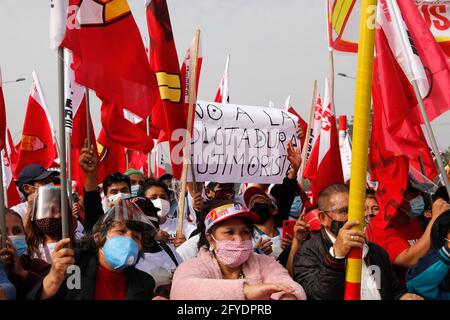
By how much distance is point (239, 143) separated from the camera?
6.04 meters

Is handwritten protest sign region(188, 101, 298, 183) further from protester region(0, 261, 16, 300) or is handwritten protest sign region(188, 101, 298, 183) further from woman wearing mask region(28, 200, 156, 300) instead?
protester region(0, 261, 16, 300)

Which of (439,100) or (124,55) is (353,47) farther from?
(124,55)

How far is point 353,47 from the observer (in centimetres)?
548

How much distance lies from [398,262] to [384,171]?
0.97m

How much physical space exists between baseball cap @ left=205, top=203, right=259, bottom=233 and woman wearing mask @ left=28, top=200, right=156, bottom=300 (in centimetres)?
41

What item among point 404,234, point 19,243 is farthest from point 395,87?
point 19,243

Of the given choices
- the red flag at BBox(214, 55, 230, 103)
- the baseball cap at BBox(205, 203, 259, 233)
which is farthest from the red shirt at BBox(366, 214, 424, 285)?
the red flag at BBox(214, 55, 230, 103)

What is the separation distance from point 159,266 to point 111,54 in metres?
1.52

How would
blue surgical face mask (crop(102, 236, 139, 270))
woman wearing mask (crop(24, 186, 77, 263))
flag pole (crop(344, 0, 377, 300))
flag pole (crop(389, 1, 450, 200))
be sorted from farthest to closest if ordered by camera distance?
woman wearing mask (crop(24, 186, 77, 263)), flag pole (crop(389, 1, 450, 200)), blue surgical face mask (crop(102, 236, 139, 270)), flag pole (crop(344, 0, 377, 300))

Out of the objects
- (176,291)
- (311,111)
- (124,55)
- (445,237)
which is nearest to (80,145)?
(124,55)

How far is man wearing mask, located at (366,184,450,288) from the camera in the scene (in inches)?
Result: 144

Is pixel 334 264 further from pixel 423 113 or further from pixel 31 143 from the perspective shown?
pixel 31 143

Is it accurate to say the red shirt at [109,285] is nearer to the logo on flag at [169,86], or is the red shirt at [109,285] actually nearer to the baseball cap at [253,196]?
the baseball cap at [253,196]

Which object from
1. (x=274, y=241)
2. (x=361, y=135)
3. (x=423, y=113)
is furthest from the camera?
(x=274, y=241)
